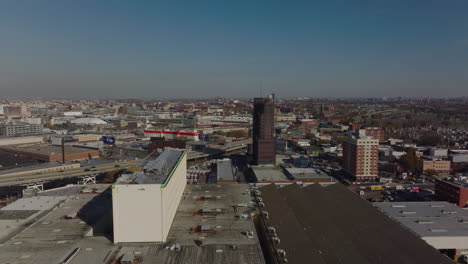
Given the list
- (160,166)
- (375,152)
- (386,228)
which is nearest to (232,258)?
(160,166)

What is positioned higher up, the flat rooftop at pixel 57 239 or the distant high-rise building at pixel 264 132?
the distant high-rise building at pixel 264 132

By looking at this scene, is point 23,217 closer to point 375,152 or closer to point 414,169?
point 375,152

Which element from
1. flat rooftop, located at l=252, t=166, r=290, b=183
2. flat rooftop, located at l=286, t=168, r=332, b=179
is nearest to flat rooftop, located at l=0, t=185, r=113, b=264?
flat rooftop, located at l=252, t=166, r=290, b=183

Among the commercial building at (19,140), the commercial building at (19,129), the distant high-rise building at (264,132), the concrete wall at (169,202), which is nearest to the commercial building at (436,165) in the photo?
the distant high-rise building at (264,132)

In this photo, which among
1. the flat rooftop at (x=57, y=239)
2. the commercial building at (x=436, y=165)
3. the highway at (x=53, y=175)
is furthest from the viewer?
the commercial building at (x=436, y=165)

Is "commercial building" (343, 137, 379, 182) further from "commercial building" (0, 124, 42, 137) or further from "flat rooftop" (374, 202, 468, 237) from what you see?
"commercial building" (0, 124, 42, 137)

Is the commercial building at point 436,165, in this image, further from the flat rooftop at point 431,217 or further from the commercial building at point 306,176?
the flat rooftop at point 431,217

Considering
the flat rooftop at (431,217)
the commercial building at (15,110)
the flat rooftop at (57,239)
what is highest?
the commercial building at (15,110)
